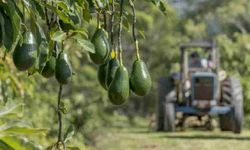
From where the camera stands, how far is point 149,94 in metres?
21.6

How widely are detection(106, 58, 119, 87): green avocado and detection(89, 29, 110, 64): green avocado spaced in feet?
0.06

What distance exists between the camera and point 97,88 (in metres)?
14.6

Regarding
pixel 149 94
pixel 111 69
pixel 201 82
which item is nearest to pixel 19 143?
pixel 111 69

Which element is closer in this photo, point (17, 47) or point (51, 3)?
point (17, 47)

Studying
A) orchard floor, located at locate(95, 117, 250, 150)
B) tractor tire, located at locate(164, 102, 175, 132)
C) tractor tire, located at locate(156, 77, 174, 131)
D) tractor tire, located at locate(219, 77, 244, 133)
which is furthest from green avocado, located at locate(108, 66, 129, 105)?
tractor tire, located at locate(156, 77, 174, 131)

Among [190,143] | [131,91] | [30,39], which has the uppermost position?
[30,39]

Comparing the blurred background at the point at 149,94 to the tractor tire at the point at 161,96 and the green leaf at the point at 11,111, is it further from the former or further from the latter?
the tractor tire at the point at 161,96

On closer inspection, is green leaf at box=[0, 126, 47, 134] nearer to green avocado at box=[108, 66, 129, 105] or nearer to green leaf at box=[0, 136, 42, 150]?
green leaf at box=[0, 136, 42, 150]

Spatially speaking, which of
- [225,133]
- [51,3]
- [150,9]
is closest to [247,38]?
[150,9]

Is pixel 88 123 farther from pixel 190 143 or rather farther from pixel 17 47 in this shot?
pixel 17 47

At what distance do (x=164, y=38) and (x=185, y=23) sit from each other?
224cm

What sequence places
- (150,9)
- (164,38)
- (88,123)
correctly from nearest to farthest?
(88,123) → (150,9) → (164,38)

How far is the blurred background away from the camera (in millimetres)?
8021

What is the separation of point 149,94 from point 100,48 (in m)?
20.0
